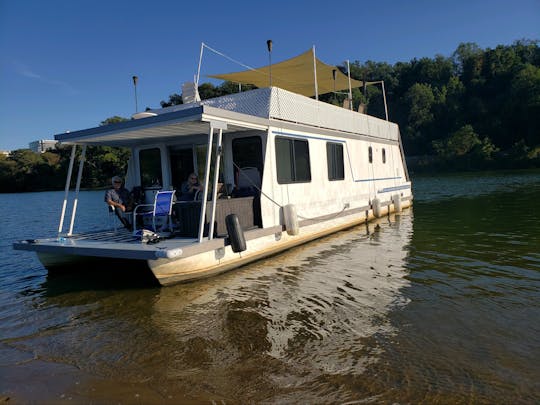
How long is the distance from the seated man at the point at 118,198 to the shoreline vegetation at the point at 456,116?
4191cm

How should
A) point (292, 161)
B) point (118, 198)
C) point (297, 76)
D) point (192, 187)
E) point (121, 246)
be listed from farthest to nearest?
point (297, 76) → point (292, 161) → point (118, 198) → point (192, 187) → point (121, 246)

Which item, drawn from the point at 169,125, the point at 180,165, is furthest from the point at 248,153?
the point at 169,125

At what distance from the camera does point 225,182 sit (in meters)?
9.37

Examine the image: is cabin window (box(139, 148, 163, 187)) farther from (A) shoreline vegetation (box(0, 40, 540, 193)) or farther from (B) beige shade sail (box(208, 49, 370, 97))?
(A) shoreline vegetation (box(0, 40, 540, 193))

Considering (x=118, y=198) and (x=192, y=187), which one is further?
(x=118, y=198)

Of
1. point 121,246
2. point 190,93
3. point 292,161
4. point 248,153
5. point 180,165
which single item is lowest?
point 121,246

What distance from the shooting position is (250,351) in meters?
4.55

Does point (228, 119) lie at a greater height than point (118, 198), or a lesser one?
greater

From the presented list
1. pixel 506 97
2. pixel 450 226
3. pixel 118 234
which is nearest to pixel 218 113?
pixel 118 234

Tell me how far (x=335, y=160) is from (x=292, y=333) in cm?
742

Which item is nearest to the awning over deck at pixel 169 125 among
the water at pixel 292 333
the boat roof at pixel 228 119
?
the boat roof at pixel 228 119

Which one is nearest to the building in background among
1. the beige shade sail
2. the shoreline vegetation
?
the beige shade sail

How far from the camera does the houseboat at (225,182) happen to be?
7086 mm

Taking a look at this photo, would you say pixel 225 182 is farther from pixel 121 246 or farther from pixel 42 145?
pixel 42 145
